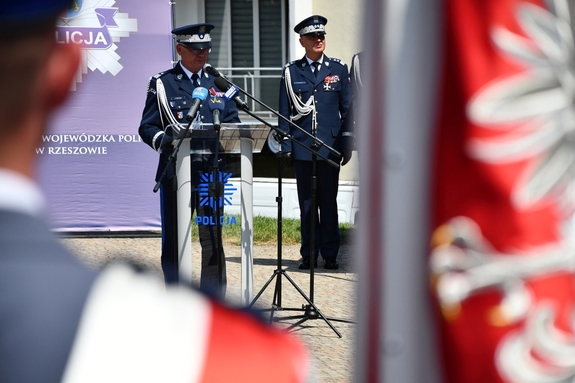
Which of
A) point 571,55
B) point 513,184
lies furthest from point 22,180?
point 571,55

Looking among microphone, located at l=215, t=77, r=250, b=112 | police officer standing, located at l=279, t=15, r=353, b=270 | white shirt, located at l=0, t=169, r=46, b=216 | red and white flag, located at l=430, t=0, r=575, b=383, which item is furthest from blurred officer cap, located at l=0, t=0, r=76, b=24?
police officer standing, located at l=279, t=15, r=353, b=270

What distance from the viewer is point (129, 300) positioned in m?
0.76

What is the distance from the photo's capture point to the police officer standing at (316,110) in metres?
7.97

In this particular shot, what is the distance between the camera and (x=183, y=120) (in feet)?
19.7

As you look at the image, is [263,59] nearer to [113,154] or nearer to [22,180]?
[113,154]

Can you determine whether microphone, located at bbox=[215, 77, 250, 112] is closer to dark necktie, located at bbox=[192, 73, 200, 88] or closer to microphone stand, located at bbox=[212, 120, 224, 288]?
microphone stand, located at bbox=[212, 120, 224, 288]

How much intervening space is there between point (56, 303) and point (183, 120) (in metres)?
5.35

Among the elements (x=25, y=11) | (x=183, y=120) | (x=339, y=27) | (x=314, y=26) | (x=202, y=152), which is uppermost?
(x=339, y=27)

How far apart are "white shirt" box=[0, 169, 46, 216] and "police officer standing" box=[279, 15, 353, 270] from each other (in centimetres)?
716

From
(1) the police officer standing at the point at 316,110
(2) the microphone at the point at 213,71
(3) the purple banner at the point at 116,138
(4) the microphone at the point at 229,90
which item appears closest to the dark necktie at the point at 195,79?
(2) the microphone at the point at 213,71

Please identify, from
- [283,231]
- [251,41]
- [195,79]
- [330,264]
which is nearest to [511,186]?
[195,79]

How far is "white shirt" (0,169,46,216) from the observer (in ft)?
2.33

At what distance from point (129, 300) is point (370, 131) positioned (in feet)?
3.86

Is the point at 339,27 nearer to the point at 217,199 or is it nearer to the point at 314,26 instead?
the point at 314,26
